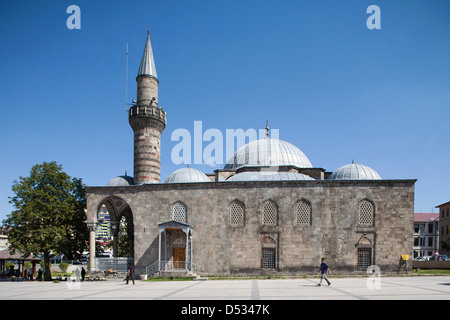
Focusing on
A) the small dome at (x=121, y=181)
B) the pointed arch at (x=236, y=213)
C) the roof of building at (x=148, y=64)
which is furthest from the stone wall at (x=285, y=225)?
the roof of building at (x=148, y=64)

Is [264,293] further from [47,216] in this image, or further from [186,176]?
[47,216]

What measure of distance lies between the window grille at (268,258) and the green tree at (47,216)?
14.2m

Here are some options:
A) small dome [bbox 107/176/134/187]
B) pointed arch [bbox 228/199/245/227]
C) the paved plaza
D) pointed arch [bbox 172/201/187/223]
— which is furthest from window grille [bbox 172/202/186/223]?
the paved plaza

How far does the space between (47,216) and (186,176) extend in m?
10.9

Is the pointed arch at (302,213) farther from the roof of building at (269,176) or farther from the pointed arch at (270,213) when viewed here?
the roof of building at (269,176)

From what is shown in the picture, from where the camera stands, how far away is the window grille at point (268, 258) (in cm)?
2447

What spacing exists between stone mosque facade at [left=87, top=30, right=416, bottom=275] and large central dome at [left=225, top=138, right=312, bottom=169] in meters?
3.50

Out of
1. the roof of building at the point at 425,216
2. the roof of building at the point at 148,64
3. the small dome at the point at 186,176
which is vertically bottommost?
the roof of building at the point at 425,216

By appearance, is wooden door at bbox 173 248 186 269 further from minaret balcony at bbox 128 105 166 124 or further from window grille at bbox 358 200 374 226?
window grille at bbox 358 200 374 226

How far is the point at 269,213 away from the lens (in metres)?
25.0

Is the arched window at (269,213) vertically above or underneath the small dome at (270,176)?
underneath

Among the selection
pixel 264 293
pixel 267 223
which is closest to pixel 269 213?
pixel 267 223
